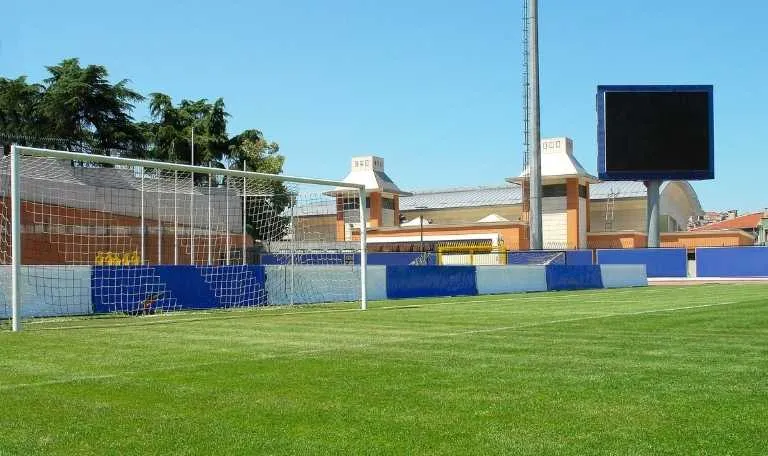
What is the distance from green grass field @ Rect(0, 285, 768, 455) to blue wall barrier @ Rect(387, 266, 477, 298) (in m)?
15.4

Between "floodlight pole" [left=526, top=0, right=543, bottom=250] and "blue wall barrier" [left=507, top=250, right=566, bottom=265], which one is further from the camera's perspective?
"floodlight pole" [left=526, top=0, right=543, bottom=250]

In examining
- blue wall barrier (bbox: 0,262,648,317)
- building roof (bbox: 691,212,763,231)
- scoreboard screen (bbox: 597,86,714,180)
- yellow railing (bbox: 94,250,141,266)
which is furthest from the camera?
building roof (bbox: 691,212,763,231)

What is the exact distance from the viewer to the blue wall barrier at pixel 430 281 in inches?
1152

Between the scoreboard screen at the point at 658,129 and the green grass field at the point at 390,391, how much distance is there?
40.4m

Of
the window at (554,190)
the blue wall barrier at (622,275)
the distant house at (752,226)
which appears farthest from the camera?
the distant house at (752,226)

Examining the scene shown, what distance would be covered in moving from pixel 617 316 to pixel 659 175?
38.6 meters

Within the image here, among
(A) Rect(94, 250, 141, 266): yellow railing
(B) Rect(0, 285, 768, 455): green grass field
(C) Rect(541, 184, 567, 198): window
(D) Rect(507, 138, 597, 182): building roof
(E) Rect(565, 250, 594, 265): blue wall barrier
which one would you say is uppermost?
(D) Rect(507, 138, 597, 182): building roof

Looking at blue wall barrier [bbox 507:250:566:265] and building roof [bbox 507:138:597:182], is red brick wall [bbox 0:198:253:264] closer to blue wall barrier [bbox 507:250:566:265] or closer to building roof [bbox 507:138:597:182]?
blue wall barrier [bbox 507:250:566:265]

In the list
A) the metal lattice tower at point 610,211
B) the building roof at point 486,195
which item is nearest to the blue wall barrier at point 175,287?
the metal lattice tower at point 610,211

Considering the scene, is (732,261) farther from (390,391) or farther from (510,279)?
(390,391)

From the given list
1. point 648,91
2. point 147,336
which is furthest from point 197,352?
point 648,91

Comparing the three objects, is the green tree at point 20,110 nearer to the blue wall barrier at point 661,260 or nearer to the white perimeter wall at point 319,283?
the white perimeter wall at point 319,283

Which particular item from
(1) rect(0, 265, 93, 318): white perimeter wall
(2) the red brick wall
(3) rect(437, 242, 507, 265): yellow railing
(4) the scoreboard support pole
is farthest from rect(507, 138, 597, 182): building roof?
(1) rect(0, 265, 93, 318): white perimeter wall

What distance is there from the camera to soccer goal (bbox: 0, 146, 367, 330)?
1992 centimetres
